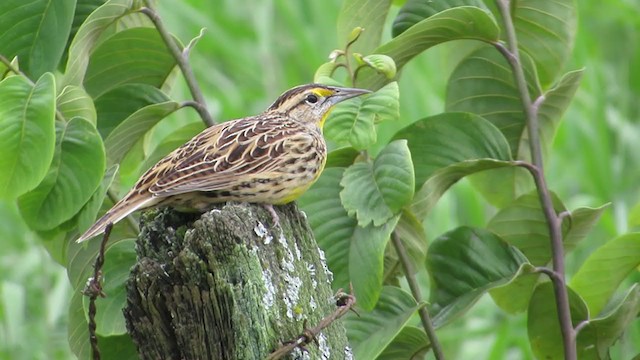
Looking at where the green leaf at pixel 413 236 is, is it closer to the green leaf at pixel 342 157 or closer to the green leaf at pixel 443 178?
the green leaf at pixel 443 178

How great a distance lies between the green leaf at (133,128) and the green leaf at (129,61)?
219 millimetres

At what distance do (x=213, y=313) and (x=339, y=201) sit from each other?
1140 millimetres

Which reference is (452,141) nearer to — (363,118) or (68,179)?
(363,118)

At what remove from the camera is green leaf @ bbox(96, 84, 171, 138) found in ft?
13.3

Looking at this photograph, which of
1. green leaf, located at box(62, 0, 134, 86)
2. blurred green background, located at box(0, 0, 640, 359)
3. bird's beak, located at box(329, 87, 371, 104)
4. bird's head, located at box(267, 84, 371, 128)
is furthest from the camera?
blurred green background, located at box(0, 0, 640, 359)

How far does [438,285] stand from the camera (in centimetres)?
405

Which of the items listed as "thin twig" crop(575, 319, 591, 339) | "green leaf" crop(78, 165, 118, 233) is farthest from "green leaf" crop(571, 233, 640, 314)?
"green leaf" crop(78, 165, 118, 233)

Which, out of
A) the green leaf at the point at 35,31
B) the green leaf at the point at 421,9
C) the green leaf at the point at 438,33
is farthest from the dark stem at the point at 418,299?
the green leaf at the point at 35,31

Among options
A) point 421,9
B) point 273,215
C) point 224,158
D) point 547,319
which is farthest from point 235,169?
point 547,319

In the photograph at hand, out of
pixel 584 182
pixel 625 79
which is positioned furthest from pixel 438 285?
pixel 625 79

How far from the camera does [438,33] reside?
387 centimetres

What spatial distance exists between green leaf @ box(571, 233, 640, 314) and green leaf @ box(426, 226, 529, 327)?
289 millimetres

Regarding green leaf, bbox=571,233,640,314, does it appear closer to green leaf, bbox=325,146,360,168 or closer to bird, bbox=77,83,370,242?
green leaf, bbox=325,146,360,168

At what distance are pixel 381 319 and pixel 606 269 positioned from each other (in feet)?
2.58
